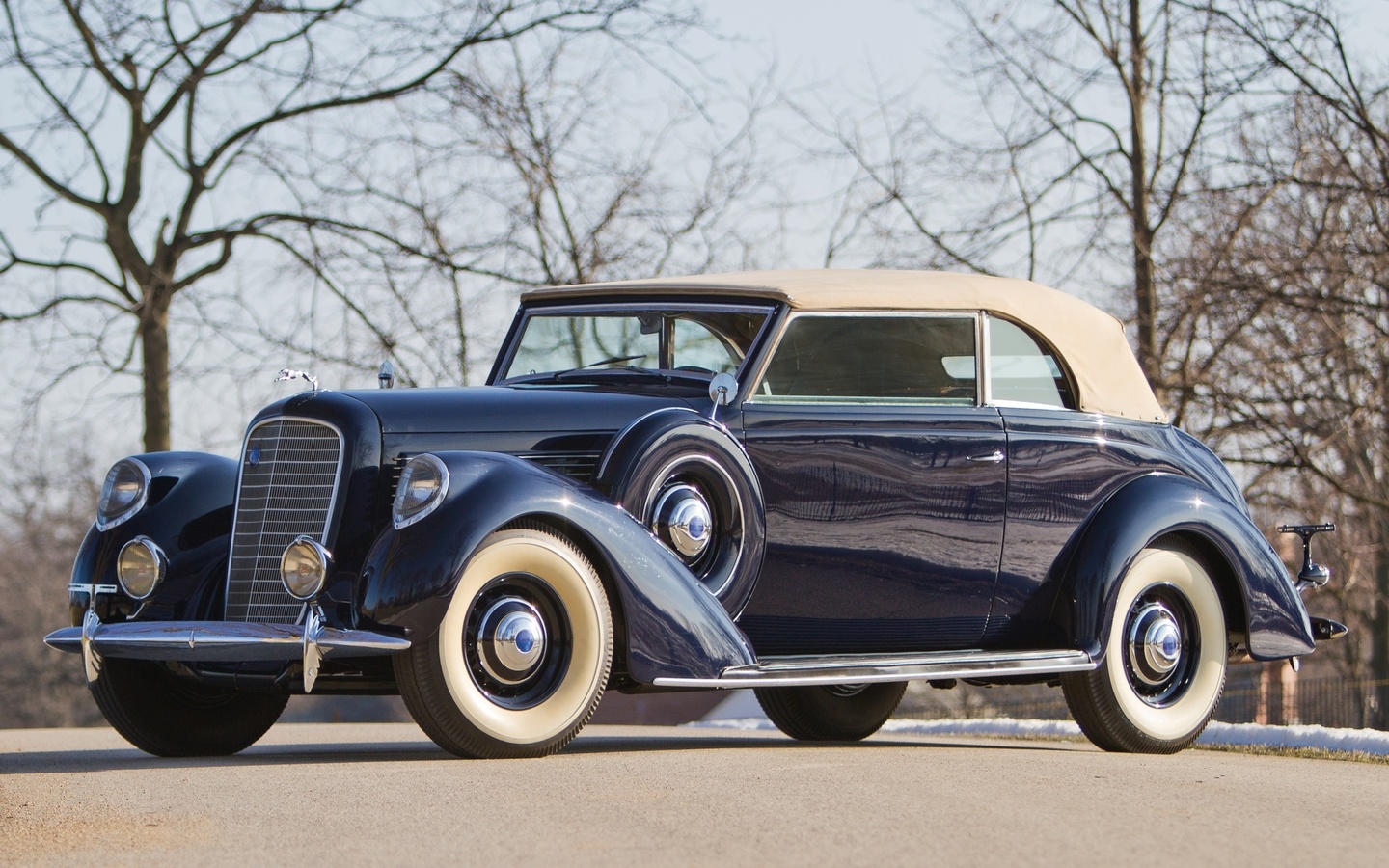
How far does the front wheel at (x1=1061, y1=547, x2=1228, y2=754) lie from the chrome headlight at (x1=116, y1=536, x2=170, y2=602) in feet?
12.8

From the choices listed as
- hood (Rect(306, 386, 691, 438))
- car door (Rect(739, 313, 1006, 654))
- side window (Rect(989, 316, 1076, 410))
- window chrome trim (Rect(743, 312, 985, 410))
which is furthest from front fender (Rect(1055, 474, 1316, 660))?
hood (Rect(306, 386, 691, 438))

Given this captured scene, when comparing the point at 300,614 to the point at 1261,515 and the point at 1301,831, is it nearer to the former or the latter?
the point at 1301,831

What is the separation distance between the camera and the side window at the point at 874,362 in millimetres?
7145

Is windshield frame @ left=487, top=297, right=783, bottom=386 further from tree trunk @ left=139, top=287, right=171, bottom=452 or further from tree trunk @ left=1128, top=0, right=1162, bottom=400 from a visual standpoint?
tree trunk @ left=1128, top=0, right=1162, bottom=400

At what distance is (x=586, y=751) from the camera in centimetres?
682

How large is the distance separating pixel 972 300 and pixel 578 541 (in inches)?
96.9

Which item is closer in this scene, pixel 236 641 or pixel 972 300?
pixel 236 641

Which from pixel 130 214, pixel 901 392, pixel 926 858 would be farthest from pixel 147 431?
pixel 926 858

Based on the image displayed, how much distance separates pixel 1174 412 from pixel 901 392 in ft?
33.8

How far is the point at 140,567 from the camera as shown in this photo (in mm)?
6855

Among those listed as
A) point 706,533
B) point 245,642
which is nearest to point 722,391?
point 706,533

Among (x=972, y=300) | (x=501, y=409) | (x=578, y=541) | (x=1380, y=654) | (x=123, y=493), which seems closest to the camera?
(x=578, y=541)

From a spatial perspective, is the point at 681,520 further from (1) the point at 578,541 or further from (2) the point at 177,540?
(2) the point at 177,540

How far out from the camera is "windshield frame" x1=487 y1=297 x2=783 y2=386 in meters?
7.16
